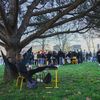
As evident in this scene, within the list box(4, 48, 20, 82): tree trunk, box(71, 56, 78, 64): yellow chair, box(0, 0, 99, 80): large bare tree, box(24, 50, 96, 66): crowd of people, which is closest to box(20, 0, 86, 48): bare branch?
box(0, 0, 99, 80): large bare tree

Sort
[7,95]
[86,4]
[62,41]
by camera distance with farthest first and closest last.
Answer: [62,41]
[86,4]
[7,95]

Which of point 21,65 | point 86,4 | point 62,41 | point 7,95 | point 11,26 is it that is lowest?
point 7,95

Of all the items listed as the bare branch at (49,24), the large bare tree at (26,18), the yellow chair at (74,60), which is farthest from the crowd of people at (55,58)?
the bare branch at (49,24)

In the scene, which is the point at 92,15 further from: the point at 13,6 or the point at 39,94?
the point at 39,94

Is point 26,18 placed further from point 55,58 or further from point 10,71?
point 55,58

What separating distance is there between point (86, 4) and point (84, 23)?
62.7 inches

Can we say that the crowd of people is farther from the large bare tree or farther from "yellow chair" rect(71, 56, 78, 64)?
the large bare tree

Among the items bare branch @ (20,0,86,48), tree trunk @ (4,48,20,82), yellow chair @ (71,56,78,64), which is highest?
yellow chair @ (71,56,78,64)

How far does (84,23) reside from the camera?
18453mm

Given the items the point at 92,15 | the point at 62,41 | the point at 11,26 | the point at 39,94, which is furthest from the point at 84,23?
the point at 62,41

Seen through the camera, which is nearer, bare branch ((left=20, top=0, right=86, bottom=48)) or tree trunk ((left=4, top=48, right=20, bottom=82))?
bare branch ((left=20, top=0, right=86, bottom=48))

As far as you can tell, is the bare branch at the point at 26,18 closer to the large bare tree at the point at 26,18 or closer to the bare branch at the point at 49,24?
the large bare tree at the point at 26,18

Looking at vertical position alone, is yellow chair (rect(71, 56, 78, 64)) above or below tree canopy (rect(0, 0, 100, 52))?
above

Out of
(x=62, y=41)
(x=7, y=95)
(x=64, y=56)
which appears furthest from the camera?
(x=62, y=41)
